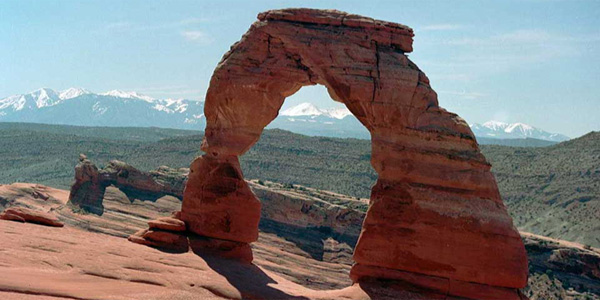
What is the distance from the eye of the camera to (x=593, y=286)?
41.5m

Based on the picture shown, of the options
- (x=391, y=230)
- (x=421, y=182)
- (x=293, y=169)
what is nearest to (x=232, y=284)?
(x=391, y=230)

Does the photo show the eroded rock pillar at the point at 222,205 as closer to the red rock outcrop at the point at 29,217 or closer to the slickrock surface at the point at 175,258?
the slickrock surface at the point at 175,258

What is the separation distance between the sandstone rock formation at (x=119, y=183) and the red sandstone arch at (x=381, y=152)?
94.9 ft

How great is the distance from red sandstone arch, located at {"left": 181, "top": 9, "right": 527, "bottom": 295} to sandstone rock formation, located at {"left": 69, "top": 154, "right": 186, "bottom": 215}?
28936 millimetres

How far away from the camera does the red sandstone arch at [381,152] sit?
21797 mm

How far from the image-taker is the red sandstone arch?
858 inches

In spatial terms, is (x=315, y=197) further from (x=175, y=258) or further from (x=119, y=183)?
(x=175, y=258)

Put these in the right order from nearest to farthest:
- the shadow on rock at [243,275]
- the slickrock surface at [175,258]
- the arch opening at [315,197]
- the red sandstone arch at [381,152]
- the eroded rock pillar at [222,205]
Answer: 1. the slickrock surface at [175,258]
2. the shadow on rock at [243,275]
3. the red sandstone arch at [381,152]
4. the eroded rock pillar at [222,205]
5. the arch opening at [315,197]

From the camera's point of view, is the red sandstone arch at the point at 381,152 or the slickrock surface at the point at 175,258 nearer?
the slickrock surface at the point at 175,258

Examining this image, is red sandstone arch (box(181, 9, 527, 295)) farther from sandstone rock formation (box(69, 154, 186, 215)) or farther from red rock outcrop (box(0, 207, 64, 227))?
sandstone rock formation (box(69, 154, 186, 215))

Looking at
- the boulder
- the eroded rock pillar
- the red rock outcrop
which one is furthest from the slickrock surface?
the boulder

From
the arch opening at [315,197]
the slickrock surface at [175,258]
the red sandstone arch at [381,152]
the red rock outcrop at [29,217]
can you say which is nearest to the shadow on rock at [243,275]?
the slickrock surface at [175,258]

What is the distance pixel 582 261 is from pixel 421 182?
2406cm

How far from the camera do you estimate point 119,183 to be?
54906mm
